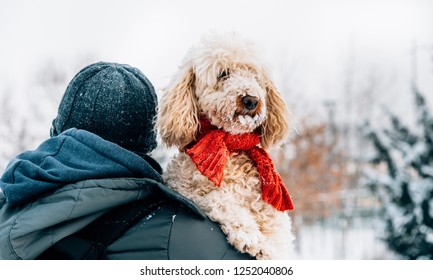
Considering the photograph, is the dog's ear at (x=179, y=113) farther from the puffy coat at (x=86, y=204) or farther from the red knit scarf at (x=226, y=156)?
the puffy coat at (x=86, y=204)

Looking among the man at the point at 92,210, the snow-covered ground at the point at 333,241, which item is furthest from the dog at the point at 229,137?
the snow-covered ground at the point at 333,241

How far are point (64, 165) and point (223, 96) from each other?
0.95 meters

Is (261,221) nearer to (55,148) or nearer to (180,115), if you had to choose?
(180,115)

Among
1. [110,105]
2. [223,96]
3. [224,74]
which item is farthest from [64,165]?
[224,74]

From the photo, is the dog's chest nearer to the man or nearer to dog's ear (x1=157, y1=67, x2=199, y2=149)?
dog's ear (x1=157, y1=67, x2=199, y2=149)

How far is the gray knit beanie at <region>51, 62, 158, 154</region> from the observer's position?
2.37 metres

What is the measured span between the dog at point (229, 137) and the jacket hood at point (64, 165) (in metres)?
0.53

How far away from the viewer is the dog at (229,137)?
2.54 m

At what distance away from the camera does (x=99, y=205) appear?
1940 millimetres

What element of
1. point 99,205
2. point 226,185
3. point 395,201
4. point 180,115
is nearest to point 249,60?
point 180,115

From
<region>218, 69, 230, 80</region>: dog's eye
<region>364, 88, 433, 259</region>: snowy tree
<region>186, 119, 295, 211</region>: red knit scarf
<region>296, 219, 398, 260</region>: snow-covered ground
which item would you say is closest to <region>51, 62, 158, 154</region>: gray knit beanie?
<region>186, 119, 295, 211</region>: red knit scarf

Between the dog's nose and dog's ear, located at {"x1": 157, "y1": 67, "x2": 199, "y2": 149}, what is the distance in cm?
28

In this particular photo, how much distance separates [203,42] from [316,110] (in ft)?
76.8

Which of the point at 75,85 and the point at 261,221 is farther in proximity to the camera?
the point at 261,221
